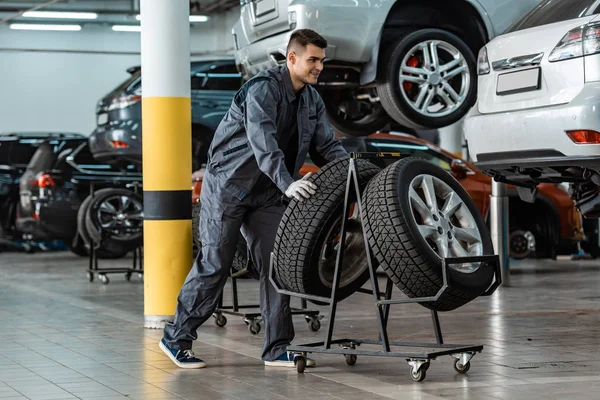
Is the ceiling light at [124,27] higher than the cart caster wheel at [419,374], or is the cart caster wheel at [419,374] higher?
the ceiling light at [124,27]

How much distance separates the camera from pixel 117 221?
13258 mm

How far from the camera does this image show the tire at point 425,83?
880 centimetres

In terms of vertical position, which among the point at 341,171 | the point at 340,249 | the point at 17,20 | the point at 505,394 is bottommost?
the point at 505,394

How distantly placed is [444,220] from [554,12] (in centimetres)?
239

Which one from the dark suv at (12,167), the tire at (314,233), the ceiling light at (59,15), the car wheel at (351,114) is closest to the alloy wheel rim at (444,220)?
the tire at (314,233)

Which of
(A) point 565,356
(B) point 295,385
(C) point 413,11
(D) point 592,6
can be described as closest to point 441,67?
(C) point 413,11

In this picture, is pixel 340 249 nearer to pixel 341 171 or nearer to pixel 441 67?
pixel 341 171

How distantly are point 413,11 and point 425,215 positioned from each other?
13.7ft

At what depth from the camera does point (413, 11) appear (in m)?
9.08

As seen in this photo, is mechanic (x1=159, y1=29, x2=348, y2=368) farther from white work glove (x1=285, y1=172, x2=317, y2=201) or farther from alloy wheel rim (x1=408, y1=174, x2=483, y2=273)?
alloy wheel rim (x1=408, y1=174, x2=483, y2=273)

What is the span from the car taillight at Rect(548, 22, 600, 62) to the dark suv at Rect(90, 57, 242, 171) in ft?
22.9

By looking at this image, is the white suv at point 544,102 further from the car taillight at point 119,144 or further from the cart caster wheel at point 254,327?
the car taillight at point 119,144

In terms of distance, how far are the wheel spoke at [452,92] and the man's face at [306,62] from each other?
361 centimetres

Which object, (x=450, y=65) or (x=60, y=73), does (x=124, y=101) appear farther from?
(x=60, y=73)
